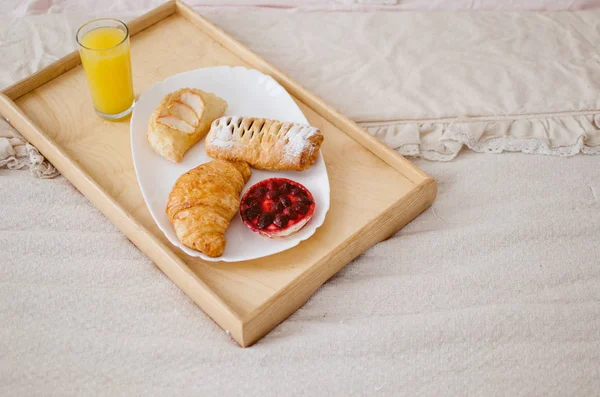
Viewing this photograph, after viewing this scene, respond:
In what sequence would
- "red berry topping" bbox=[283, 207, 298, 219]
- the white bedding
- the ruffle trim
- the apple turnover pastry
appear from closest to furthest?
the white bedding
"red berry topping" bbox=[283, 207, 298, 219]
the apple turnover pastry
the ruffle trim

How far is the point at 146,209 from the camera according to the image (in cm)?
131

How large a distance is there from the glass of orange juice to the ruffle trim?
516 millimetres

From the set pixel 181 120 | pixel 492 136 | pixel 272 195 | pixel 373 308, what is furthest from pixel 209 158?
pixel 492 136

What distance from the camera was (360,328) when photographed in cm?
118

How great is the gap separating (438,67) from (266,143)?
56 cm

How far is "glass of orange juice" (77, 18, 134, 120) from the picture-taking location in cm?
138

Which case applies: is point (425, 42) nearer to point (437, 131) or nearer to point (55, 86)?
point (437, 131)

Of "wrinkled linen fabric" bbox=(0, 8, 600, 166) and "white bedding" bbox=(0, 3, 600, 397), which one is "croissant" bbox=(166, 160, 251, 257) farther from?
"wrinkled linen fabric" bbox=(0, 8, 600, 166)

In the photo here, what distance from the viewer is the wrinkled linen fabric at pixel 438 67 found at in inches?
60.7

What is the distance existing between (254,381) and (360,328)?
20cm

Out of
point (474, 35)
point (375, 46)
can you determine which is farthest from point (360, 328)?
point (474, 35)

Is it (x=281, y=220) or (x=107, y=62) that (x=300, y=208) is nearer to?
(x=281, y=220)

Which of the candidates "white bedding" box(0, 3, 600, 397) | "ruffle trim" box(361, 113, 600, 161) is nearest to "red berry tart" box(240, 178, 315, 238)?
"white bedding" box(0, 3, 600, 397)

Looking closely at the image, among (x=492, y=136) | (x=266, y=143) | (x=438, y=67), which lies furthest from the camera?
(x=438, y=67)
